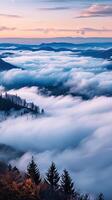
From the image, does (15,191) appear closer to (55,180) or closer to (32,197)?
(32,197)

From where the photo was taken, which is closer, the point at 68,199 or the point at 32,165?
the point at 68,199

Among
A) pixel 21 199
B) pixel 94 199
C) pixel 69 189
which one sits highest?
pixel 94 199

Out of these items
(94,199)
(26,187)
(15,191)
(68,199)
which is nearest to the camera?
(15,191)

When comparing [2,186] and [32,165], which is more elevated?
[32,165]

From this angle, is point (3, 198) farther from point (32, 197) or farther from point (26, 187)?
point (26, 187)

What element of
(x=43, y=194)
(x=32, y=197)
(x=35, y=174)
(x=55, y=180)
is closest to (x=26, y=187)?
(x=43, y=194)

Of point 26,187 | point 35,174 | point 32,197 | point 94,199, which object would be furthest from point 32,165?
point 94,199

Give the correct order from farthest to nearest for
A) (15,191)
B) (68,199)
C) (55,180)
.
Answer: (55,180) < (68,199) < (15,191)

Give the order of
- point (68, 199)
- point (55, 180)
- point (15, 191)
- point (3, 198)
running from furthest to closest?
point (55, 180) → point (68, 199) → point (15, 191) → point (3, 198)

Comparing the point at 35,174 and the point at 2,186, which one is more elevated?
the point at 35,174
